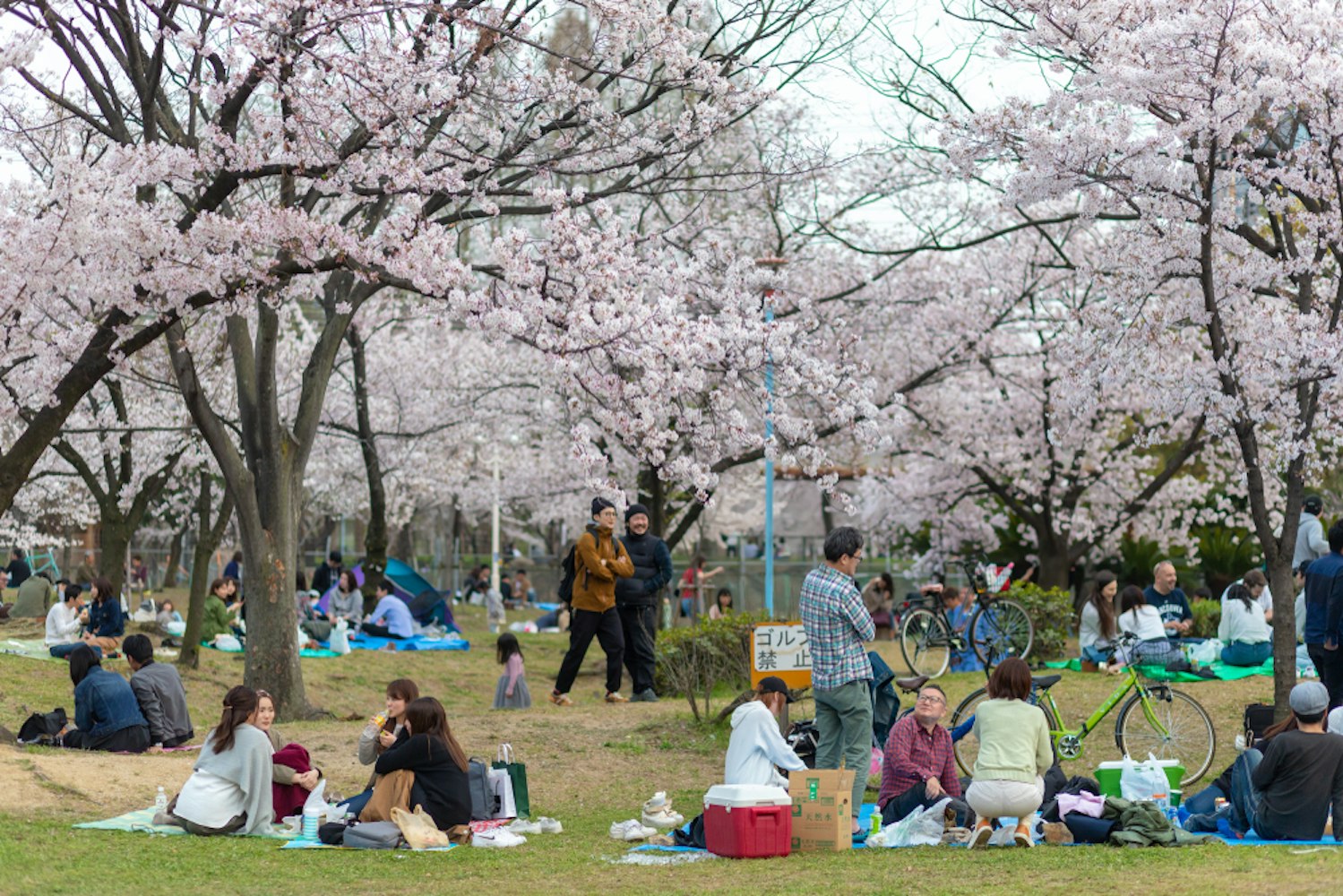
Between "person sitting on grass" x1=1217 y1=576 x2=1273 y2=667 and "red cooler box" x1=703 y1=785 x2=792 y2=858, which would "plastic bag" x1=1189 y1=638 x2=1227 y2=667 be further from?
"red cooler box" x1=703 y1=785 x2=792 y2=858

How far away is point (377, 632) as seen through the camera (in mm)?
21078

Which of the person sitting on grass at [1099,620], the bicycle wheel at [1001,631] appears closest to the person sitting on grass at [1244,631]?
the person sitting on grass at [1099,620]

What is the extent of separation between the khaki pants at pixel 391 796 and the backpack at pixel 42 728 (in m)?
4.77

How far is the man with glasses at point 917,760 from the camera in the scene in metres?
8.27

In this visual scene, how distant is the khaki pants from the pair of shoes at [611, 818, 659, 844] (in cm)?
115

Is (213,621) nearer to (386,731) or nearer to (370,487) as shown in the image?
(370,487)

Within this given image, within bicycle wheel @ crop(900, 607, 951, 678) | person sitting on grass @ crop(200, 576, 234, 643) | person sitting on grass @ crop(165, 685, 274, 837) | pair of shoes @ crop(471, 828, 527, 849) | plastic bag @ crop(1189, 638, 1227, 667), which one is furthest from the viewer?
person sitting on grass @ crop(200, 576, 234, 643)

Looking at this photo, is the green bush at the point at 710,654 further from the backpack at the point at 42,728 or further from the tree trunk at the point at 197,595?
the backpack at the point at 42,728

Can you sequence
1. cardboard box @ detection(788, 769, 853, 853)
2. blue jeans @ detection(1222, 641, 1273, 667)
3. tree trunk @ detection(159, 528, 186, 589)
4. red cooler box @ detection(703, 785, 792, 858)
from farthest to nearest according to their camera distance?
1. tree trunk @ detection(159, 528, 186, 589)
2. blue jeans @ detection(1222, 641, 1273, 667)
3. cardboard box @ detection(788, 769, 853, 853)
4. red cooler box @ detection(703, 785, 792, 858)

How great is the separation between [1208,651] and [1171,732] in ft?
15.8

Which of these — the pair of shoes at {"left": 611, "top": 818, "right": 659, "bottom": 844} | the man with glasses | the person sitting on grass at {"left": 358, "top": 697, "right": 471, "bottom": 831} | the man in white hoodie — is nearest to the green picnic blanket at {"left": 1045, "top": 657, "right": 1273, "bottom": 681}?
the man with glasses

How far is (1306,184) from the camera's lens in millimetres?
11031

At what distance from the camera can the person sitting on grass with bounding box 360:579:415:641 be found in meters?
21.1

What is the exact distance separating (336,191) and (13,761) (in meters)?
4.38
